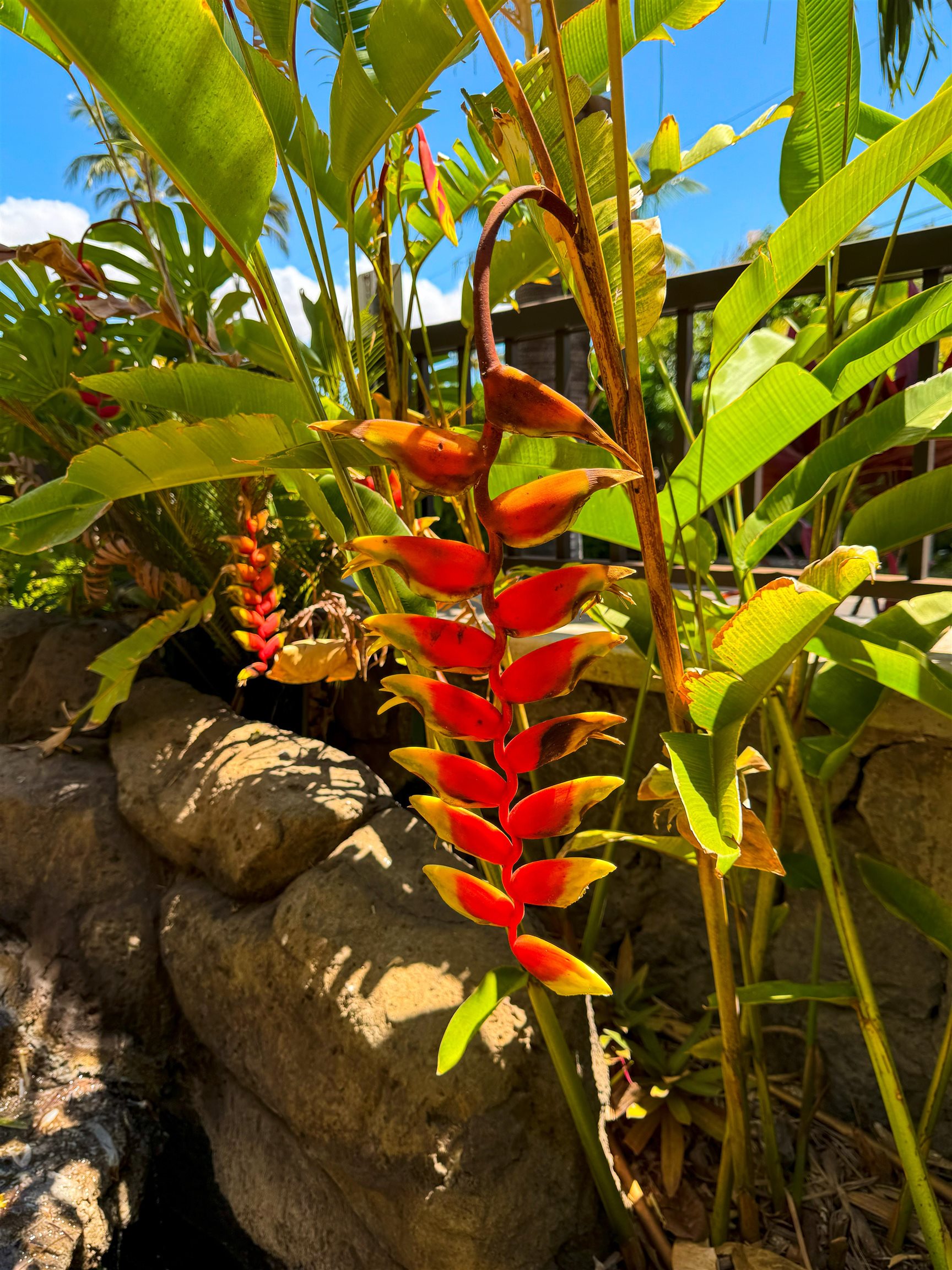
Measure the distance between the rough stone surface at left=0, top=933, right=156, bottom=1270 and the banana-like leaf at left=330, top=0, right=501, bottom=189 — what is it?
1383 millimetres

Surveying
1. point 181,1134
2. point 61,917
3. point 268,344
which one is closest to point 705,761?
point 268,344

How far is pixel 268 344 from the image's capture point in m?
1.27

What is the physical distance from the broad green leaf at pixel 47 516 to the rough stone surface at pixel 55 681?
1049 mm

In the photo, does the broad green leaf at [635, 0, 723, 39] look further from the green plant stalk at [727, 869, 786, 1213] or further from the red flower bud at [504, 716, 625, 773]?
the green plant stalk at [727, 869, 786, 1213]

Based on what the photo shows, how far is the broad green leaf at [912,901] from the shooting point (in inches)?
31.7

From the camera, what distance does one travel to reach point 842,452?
78cm

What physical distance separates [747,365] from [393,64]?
0.51 metres

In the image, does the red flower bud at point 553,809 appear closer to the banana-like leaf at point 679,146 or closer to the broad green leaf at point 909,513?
the broad green leaf at point 909,513

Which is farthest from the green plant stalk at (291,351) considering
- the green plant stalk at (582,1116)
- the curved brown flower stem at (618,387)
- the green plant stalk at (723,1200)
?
the green plant stalk at (723,1200)

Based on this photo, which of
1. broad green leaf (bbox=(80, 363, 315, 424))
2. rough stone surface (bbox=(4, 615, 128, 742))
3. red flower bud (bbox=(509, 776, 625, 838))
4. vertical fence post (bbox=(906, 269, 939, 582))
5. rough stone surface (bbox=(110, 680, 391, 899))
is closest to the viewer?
red flower bud (bbox=(509, 776, 625, 838))

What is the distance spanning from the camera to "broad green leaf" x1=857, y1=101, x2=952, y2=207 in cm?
88

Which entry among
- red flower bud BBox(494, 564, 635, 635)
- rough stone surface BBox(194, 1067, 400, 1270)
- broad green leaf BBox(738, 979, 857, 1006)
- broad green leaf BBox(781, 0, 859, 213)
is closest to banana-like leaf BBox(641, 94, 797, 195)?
broad green leaf BBox(781, 0, 859, 213)

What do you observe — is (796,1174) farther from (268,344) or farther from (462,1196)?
(268,344)

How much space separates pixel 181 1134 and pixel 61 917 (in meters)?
0.44
